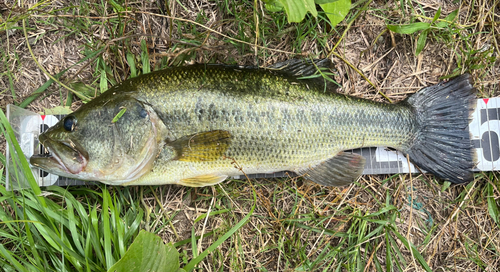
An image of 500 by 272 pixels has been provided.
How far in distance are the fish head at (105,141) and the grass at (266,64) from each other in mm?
537

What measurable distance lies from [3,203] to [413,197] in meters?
4.44

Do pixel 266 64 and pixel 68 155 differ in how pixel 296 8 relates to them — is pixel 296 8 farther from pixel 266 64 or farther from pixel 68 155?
pixel 68 155

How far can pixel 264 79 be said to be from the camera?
2.88 meters

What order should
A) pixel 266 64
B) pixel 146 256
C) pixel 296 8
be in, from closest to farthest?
pixel 296 8 → pixel 146 256 → pixel 266 64

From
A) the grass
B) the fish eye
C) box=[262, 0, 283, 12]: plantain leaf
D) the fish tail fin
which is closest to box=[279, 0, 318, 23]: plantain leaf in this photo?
box=[262, 0, 283, 12]: plantain leaf

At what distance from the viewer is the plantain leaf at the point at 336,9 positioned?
2.91 meters

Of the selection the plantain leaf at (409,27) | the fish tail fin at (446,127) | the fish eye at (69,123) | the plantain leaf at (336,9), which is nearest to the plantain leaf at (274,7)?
the plantain leaf at (336,9)

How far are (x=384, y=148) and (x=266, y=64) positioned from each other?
5.21 ft

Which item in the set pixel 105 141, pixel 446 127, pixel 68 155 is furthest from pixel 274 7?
pixel 68 155

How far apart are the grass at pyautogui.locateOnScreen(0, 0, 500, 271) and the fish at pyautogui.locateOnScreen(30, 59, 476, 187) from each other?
31 cm

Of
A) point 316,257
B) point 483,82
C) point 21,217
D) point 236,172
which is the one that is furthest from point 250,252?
point 483,82

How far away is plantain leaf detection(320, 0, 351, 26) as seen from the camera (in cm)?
291

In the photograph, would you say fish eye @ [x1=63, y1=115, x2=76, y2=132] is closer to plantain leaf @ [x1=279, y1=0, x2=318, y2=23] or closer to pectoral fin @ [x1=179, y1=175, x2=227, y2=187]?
pectoral fin @ [x1=179, y1=175, x2=227, y2=187]

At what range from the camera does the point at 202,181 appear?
2.94m
